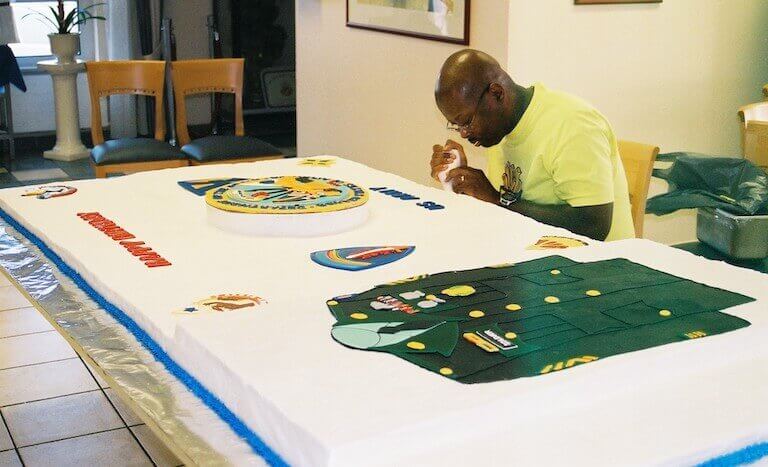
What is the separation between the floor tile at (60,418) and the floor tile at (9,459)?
2.0 inches

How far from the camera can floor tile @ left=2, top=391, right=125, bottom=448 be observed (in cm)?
300

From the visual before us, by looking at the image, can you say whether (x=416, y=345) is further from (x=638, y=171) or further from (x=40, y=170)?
(x=40, y=170)

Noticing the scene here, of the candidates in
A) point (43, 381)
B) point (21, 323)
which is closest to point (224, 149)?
point (21, 323)

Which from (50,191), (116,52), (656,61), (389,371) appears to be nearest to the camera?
(389,371)

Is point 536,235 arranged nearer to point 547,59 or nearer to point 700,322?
point 700,322

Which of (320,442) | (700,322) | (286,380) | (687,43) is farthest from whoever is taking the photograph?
(687,43)

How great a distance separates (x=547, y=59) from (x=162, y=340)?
269 centimetres

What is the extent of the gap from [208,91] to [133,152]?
0.61 m

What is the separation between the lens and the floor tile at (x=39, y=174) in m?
6.52

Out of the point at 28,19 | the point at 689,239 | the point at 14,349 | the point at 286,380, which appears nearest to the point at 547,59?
the point at 689,239

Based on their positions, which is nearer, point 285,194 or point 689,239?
point 285,194

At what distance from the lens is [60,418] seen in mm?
3119

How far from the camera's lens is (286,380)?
4.09 ft

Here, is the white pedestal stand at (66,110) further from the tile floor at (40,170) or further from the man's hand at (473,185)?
the man's hand at (473,185)
